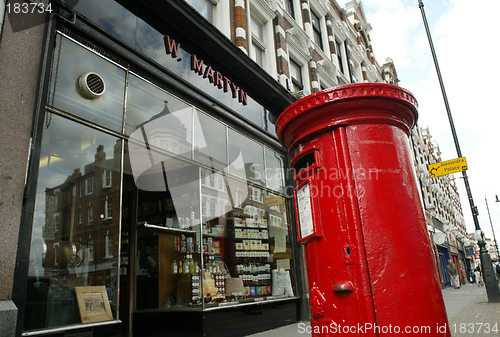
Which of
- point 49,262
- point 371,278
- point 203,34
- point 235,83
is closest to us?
point 371,278

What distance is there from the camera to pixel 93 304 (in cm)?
484

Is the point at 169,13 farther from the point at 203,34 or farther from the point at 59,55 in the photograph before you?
the point at 59,55

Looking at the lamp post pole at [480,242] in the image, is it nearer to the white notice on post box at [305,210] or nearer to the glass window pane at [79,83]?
the white notice on post box at [305,210]

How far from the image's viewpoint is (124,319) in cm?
726

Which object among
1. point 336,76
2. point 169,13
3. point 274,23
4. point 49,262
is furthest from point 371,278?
point 336,76

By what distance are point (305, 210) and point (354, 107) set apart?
0.83 meters

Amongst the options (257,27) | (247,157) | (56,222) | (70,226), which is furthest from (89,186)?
(257,27)

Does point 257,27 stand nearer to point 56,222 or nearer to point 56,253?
point 56,222

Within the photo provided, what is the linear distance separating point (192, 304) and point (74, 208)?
10.3 feet

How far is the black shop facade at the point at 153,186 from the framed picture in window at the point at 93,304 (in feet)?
0.05

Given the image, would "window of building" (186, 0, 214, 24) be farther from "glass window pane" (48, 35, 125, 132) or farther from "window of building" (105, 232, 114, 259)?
"window of building" (105, 232, 114, 259)

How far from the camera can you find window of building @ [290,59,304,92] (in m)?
13.5

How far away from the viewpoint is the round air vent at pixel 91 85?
18.0 ft

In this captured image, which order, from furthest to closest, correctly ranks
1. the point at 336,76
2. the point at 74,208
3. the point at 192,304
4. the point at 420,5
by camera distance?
the point at 336,76
the point at 420,5
the point at 192,304
the point at 74,208
